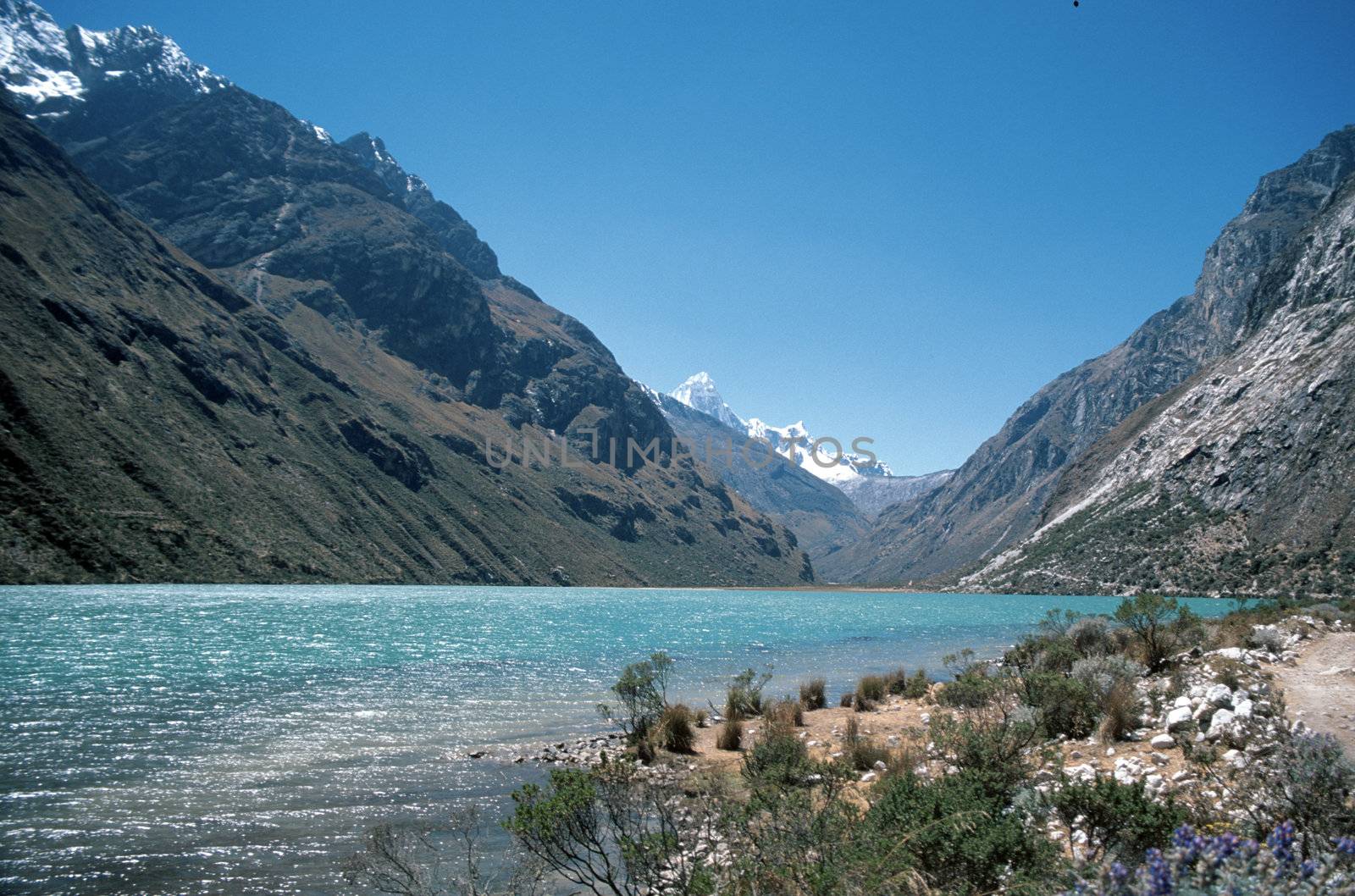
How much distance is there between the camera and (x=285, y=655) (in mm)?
33562

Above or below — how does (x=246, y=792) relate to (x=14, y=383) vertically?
below

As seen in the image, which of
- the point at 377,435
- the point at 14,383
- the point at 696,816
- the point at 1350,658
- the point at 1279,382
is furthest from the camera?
the point at 377,435

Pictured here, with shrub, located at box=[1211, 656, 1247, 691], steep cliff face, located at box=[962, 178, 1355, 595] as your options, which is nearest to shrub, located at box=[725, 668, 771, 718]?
shrub, located at box=[1211, 656, 1247, 691]

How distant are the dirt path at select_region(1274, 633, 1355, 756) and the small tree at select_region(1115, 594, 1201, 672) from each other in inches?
126

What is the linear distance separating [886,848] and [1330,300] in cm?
17721

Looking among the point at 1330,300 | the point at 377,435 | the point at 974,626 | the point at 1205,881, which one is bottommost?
the point at 974,626

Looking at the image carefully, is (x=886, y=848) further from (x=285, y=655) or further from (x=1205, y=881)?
(x=285, y=655)

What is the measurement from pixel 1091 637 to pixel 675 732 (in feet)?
60.3

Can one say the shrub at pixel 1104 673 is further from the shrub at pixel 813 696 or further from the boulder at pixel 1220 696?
the shrub at pixel 813 696

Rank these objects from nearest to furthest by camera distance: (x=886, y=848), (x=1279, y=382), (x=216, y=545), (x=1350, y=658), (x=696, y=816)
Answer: (x=886, y=848) < (x=696, y=816) < (x=1350, y=658) < (x=216, y=545) < (x=1279, y=382)

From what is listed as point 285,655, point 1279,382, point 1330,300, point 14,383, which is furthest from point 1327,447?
point 14,383

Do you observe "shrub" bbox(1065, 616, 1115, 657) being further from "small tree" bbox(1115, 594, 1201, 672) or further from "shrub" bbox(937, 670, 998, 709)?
"shrub" bbox(937, 670, 998, 709)

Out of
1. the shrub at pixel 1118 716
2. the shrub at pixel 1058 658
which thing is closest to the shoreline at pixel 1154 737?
the shrub at pixel 1118 716

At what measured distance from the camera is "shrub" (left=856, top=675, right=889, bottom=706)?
76.7 feet
